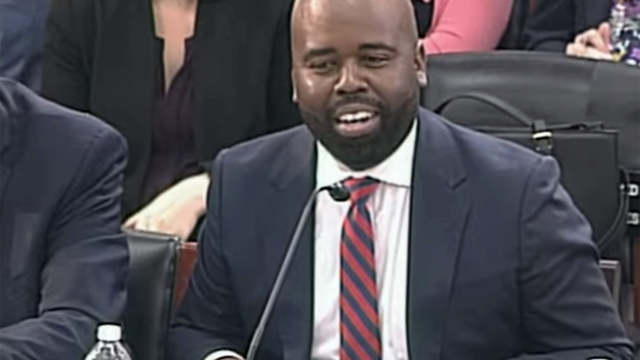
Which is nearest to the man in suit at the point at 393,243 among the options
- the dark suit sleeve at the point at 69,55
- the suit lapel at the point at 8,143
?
the suit lapel at the point at 8,143

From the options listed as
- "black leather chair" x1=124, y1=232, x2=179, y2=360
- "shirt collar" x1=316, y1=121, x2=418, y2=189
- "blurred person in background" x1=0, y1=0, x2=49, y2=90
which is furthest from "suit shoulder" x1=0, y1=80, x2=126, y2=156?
"blurred person in background" x1=0, y1=0, x2=49, y2=90

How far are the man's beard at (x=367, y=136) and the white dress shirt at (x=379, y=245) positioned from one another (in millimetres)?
23

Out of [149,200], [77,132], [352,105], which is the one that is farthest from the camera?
[149,200]

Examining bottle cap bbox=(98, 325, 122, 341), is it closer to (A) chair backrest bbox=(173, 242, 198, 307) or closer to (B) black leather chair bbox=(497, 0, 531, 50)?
(A) chair backrest bbox=(173, 242, 198, 307)

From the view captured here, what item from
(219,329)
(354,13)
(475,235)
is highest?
(354,13)

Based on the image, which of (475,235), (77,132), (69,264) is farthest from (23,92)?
(475,235)

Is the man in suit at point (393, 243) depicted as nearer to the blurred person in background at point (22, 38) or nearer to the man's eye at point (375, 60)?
the man's eye at point (375, 60)

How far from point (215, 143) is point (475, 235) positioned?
914mm

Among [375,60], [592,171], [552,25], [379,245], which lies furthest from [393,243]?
[552,25]

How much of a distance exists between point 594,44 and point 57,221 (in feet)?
4.66

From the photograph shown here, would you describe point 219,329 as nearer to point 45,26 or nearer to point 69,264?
point 69,264

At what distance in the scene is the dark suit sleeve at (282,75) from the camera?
2693mm

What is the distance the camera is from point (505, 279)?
1845 mm

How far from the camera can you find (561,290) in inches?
71.2
